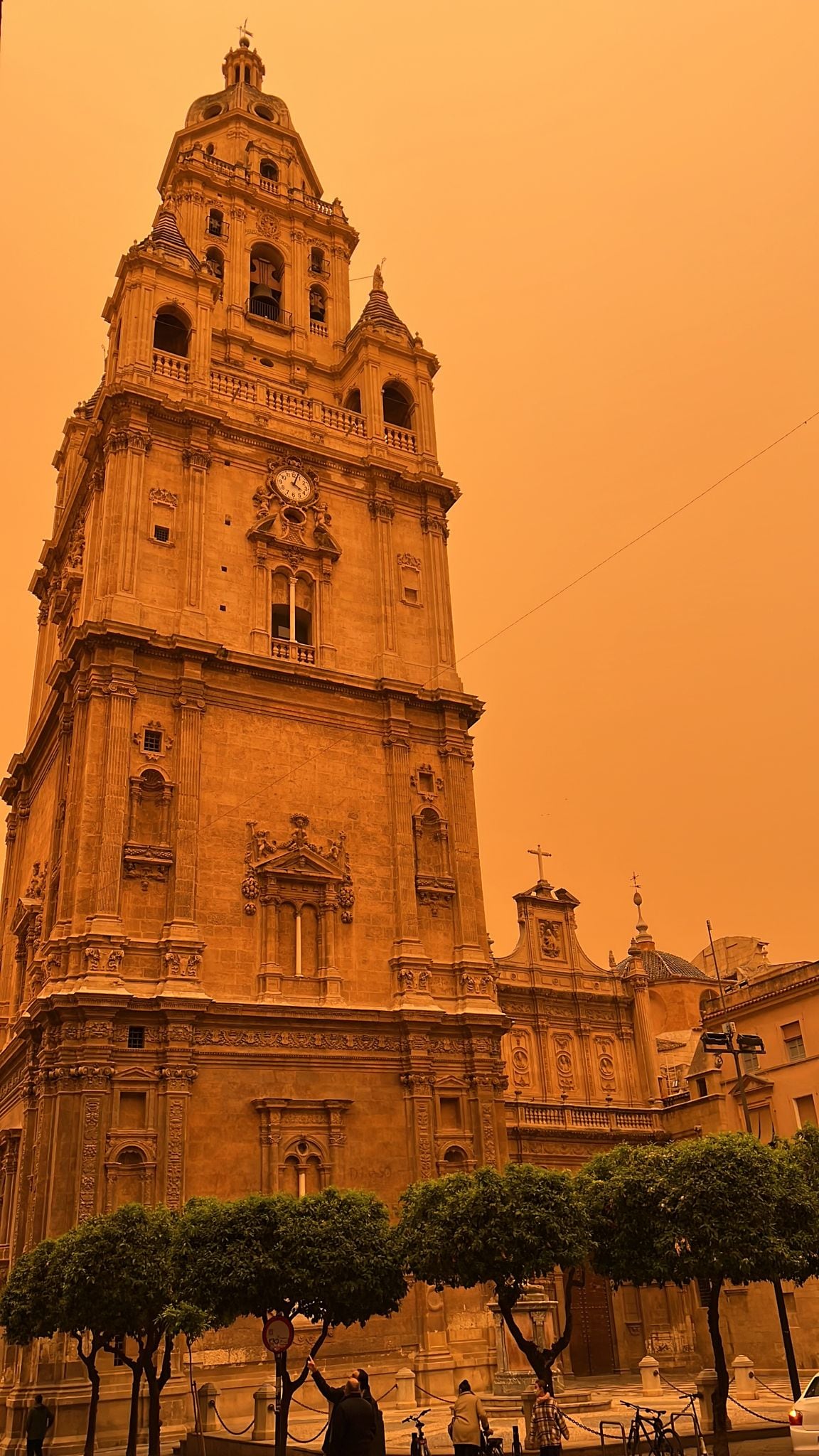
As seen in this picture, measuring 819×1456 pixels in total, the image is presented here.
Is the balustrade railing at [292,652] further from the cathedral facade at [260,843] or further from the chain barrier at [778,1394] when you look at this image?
the chain barrier at [778,1394]

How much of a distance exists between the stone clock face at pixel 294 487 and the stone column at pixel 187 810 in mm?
7693

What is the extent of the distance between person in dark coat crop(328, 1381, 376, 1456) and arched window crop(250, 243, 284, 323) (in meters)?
41.0

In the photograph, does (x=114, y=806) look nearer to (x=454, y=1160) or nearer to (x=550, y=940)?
(x=454, y=1160)

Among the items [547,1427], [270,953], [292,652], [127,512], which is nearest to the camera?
[547,1427]

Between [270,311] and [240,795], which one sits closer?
[240,795]

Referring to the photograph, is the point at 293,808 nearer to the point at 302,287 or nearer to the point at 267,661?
the point at 267,661

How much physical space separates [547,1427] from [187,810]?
1811 cm

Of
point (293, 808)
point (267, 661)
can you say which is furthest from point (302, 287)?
point (293, 808)

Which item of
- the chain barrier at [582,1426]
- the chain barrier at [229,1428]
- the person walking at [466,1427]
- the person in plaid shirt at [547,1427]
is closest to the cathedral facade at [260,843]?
the chain barrier at [229,1428]

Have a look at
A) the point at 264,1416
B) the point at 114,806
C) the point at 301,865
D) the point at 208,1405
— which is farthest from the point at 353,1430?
Result: the point at 301,865

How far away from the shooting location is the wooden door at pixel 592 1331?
1374 inches

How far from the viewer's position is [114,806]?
30422 mm

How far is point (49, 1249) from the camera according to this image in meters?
22.5

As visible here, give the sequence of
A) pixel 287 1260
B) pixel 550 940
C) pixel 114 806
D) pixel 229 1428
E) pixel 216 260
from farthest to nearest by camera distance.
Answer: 1. pixel 550 940
2. pixel 216 260
3. pixel 114 806
4. pixel 229 1428
5. pixel 287 1260
